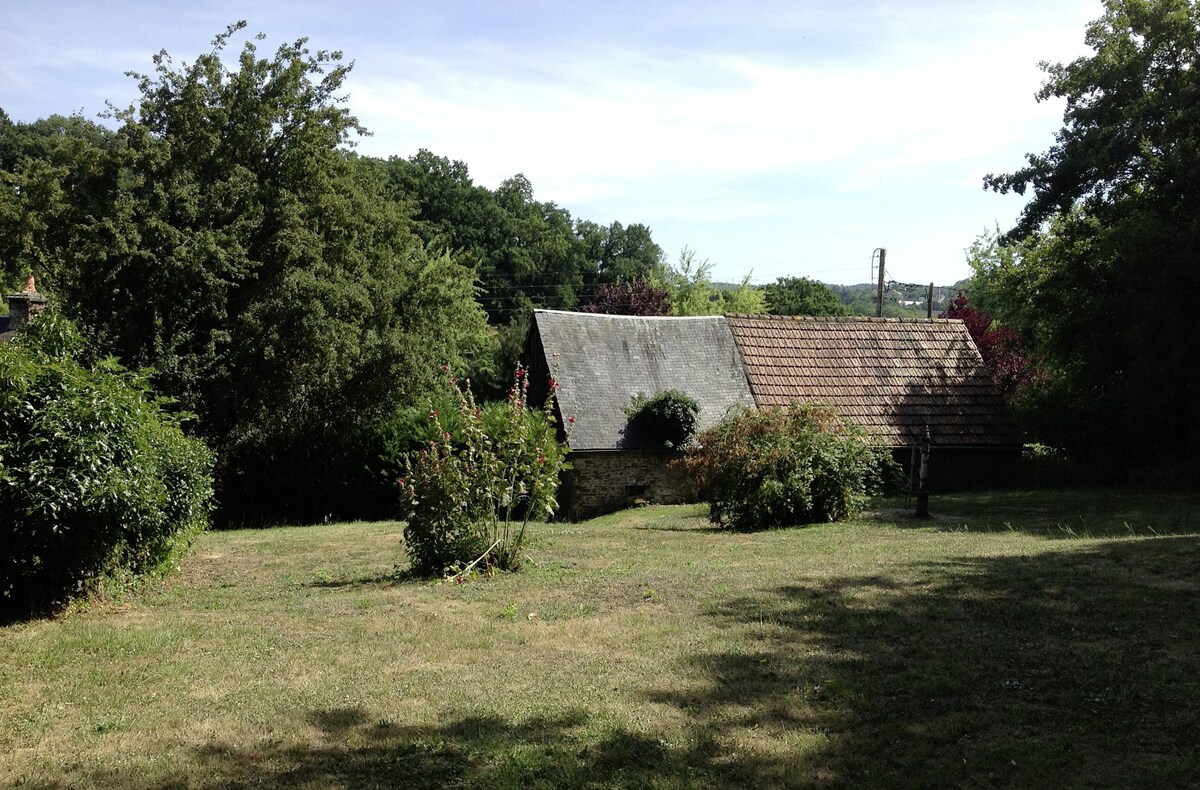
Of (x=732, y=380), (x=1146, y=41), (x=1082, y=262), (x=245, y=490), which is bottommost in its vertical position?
(x=245, y=490)

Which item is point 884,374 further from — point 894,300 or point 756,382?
point 894,300

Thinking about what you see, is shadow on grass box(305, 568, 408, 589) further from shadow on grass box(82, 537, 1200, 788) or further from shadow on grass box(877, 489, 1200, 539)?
shadow on grass box(877, 489, 1200, 539)

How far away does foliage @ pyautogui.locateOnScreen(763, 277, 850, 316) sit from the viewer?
7081 centimetres

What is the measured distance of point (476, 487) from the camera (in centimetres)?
1141

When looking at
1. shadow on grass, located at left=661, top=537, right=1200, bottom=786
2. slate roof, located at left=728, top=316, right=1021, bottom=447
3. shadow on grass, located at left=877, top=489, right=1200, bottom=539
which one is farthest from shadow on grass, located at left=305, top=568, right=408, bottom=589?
slate roof, located at left=728, top=316, right=1021, bottom=447

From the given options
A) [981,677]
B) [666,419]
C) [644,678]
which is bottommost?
[644,678]

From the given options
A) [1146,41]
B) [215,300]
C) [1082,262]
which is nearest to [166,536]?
[215,300]

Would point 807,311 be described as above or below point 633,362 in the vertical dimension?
above

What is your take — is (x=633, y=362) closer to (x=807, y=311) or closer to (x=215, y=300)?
(x=215, y=300)

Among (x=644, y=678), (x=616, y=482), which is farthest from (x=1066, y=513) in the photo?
(x=644, y=678)

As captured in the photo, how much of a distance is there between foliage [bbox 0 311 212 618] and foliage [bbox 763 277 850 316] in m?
60.2

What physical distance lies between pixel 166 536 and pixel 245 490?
15.0 meters

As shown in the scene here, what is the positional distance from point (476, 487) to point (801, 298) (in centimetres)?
6402

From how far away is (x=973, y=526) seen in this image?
15.4 m
